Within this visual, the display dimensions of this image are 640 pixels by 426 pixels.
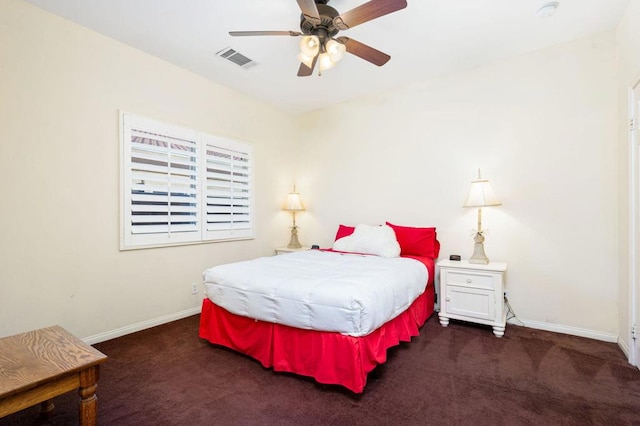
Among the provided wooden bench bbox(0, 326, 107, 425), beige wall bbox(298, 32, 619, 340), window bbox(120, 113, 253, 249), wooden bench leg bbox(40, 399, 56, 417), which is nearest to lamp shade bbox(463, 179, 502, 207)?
beige wall bbox(298, 32, 619, 340)

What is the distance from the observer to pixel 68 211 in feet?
8.22

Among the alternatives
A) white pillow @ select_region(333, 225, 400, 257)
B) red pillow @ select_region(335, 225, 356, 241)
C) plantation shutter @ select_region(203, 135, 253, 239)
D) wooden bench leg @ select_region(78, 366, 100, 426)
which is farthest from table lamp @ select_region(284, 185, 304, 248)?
wooden bench leg @ select_region(78, 366, 100, 426)

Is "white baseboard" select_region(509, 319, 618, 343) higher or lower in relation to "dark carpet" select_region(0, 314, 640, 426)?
higher

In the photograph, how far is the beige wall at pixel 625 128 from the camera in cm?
218

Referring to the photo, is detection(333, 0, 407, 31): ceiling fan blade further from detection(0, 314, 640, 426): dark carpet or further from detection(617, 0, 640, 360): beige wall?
detection(0, 314, 640, 426): dark carpet

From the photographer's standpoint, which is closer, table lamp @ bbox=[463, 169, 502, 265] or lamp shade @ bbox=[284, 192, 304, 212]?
table lamp @ bbox=[463, 169, 502, 265]

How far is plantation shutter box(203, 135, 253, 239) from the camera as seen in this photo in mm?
3576

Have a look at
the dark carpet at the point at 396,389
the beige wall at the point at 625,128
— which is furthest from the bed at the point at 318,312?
the beige wall at the point at 625,128

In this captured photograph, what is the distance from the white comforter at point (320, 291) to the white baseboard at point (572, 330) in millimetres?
1170

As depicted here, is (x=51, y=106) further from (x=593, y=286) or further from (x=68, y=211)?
(x=593, y=286)

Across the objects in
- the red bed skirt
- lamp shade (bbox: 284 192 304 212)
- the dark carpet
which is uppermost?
lamp shade (bbox: 284 192 304 212)

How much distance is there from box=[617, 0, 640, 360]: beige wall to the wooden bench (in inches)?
132

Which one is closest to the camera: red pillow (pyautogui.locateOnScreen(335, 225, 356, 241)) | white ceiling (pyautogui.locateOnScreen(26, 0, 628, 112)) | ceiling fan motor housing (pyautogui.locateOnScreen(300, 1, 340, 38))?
ceiling fan motor housing (pyautogui.locateOnScreen(300, 1, 340, 38))

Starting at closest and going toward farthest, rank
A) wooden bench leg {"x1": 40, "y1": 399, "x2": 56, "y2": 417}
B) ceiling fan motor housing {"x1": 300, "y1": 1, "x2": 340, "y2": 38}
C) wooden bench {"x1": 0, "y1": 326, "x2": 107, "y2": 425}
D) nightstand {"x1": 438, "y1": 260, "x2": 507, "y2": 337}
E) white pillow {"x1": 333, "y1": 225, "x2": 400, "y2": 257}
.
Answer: wooden bench {"x1": 0, "y1": 326, "x2": 107, "y2": 425}, wooden bench leg {"x1": 40, "y1": 399, "x2": 56, "y2": 417}, ceiling fan motor housing {"x1": 300, "y1": 1, "x2": 340, "y2": 38}, nightstand {"x1": 438, "y1": 260, "x2": 507, "y2": 337}, white pillow {"x1": 333, "y1": 225, "x2": 400, "y2": 257}
